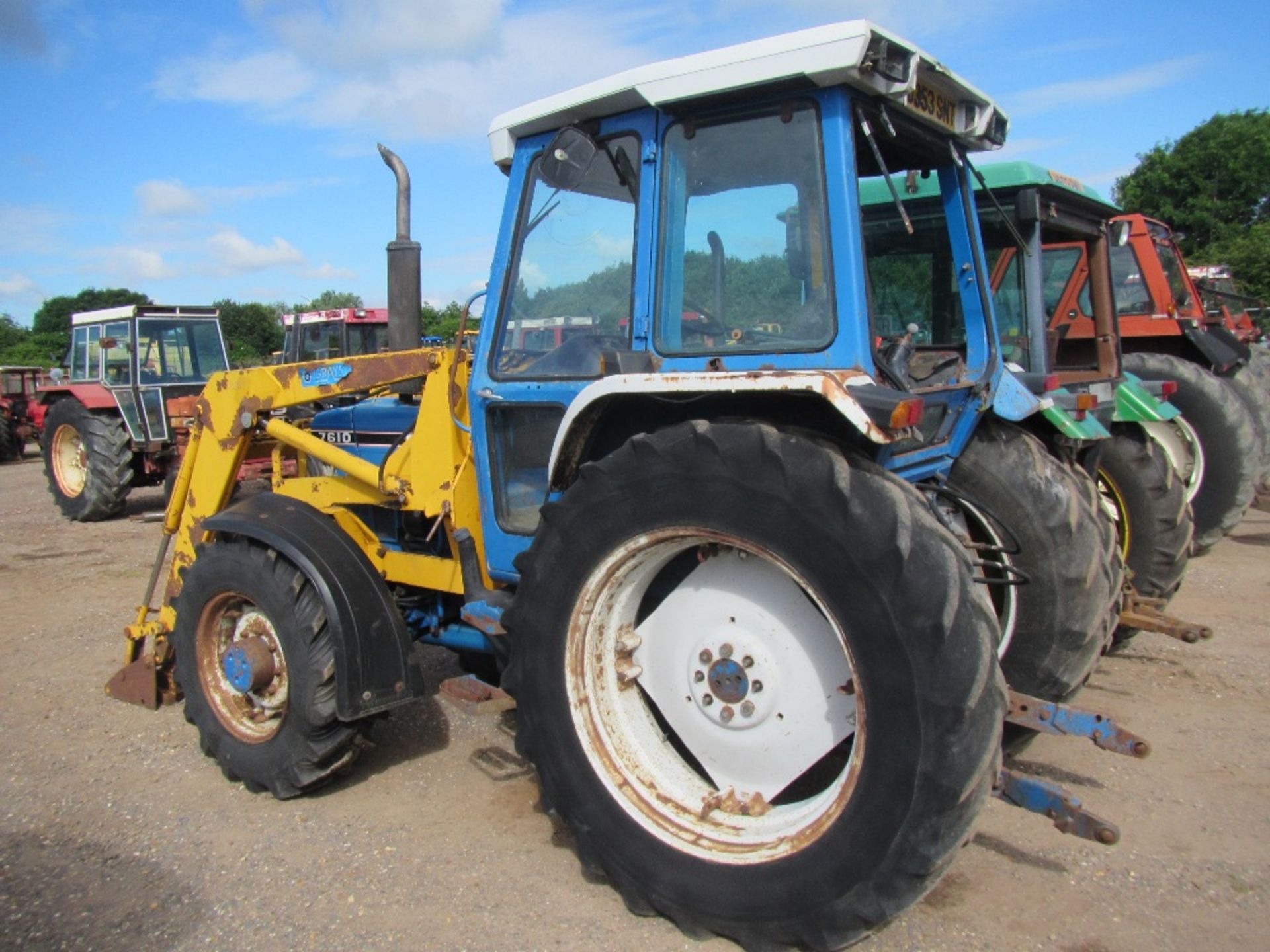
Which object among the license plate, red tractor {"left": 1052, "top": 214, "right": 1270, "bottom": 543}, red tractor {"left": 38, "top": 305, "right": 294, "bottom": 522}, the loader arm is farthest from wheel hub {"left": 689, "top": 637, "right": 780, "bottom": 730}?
red tractor {"left": 38, "top": 305, "right": 294, "bottom": 522}

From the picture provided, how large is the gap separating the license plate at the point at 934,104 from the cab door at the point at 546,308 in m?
0.78

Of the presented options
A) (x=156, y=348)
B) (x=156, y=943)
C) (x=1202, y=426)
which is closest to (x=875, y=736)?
(x=156, y=943)

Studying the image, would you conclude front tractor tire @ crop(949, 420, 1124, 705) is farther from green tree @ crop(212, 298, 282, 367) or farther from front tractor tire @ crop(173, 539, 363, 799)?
green tree @ crop(212, 298, 282, 367)

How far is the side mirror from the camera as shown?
297 cm

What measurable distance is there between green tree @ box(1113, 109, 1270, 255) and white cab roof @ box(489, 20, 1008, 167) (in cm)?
3185

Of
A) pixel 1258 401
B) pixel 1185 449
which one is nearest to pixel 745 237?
pixel 1185 449

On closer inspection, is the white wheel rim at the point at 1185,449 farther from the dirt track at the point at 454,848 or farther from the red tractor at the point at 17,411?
the red tractor at the point at 17,411

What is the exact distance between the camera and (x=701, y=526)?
97.8 inches

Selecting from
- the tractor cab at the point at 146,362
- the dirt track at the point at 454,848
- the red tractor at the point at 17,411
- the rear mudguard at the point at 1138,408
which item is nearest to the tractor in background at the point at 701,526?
the dirt track at the point at 454,848

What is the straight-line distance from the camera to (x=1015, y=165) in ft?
19.6

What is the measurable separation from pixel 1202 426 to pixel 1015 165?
2.94 m

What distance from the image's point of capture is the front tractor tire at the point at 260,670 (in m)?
3.41

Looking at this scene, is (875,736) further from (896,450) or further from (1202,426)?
(1202,426)

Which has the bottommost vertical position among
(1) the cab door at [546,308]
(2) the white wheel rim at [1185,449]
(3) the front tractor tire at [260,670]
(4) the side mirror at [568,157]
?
(3) the front tractor tire at [260,670]
